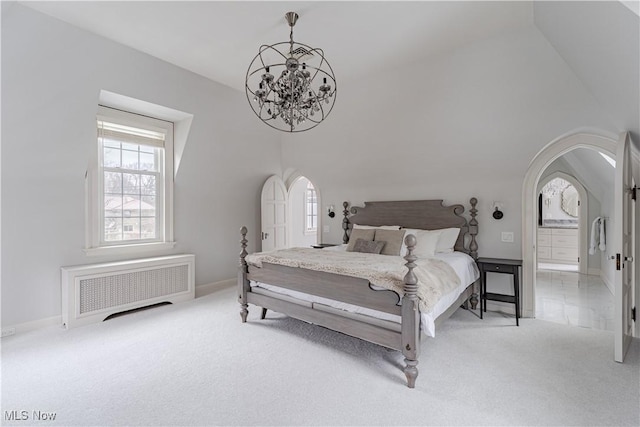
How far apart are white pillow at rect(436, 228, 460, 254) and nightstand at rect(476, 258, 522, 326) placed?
1.25 feet

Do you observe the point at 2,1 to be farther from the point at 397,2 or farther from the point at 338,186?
the point at 338,186

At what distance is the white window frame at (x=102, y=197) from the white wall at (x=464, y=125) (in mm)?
2162

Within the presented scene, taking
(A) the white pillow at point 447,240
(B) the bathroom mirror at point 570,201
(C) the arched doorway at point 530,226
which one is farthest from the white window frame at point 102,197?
(B) the bathroom mirror at point 570,201

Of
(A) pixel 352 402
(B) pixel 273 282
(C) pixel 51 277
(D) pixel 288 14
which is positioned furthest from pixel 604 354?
(C) pixel 51 277

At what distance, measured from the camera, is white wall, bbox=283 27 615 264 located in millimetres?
2975

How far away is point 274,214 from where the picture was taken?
5562 mm

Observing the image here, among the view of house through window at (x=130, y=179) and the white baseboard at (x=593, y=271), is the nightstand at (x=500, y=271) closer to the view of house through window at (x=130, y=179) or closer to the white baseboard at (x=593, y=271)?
the white baseboard at (x=593, y=271)

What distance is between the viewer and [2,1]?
2428mm

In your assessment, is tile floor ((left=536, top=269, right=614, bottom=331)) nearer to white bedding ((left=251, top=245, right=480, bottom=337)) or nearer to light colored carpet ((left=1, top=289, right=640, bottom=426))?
light colored carpet ((left=1, top=289, right=640, bottom=426))

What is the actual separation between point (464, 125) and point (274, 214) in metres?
3.40

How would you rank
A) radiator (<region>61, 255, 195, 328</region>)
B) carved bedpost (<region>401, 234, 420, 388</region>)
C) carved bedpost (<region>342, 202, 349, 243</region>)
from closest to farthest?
carved bedpost (<region>401, 234, 420, 388</region>)
radiator (<region>61, 255, 195, 328</region>)
carved bedpost (<region>342, 202, 349, 243</region>)

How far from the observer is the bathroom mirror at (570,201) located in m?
7.05

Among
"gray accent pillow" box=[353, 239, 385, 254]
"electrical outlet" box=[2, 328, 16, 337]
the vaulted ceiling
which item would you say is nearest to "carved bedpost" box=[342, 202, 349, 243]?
"gray accent pillow" box=[353, 239, 385, 254]

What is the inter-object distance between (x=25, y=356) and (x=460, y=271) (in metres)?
4.13
